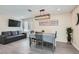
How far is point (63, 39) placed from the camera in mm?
6441

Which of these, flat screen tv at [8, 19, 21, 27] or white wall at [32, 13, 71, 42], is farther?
flat screen tv at [8, 19, 21, 27]

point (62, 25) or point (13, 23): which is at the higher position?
point (13, 23)

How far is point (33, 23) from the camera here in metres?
7.81

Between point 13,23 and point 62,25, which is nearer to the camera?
point 62,25

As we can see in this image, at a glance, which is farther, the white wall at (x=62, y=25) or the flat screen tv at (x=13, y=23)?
the flat screen tv at (x=13, y=23)

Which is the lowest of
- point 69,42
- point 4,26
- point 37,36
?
point 69,42

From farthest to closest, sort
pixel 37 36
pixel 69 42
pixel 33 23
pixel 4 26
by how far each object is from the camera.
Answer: pixel 33 23 < pixel 4 26 < pixel 69 42 < pixel 37 36

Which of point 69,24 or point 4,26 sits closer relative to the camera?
point 69,24

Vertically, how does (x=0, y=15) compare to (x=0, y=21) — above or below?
above
